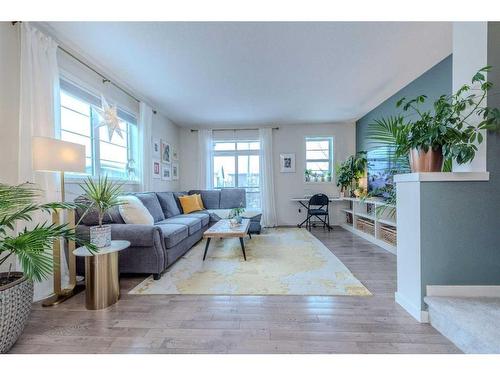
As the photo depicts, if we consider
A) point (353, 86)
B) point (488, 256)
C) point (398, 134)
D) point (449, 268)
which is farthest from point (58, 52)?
point (488, 256)

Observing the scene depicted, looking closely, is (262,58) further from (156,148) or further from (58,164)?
(156,148)

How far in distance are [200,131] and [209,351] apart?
5.00 metres

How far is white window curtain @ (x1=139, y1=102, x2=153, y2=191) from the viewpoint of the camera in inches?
155

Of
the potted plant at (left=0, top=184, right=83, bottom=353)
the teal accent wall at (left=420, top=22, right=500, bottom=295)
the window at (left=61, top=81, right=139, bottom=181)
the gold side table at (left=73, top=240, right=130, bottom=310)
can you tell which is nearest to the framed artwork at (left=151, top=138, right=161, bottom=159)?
the window at (left=61, top=81, right=139, bottom=181)

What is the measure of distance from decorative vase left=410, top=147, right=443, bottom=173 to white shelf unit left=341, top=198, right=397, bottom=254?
1029 mm

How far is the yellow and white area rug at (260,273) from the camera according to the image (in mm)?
2148

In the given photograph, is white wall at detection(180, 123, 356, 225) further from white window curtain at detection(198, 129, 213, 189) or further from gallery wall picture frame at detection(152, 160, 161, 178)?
gallery wall picture frame at detection(152, 160, 161, 178)

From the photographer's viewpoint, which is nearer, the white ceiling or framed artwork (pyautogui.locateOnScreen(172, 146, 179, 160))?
the white ceiling

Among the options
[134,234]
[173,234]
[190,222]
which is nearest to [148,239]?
[134,234]

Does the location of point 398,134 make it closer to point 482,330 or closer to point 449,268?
point 449,268

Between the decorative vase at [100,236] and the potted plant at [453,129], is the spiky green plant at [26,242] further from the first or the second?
the potted plant at [453,129]

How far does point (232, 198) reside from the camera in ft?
17.0

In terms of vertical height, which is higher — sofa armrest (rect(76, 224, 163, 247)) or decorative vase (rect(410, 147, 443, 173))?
decorative vase (rect(410, 147, 443, 173))
